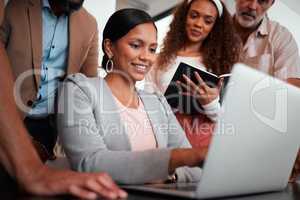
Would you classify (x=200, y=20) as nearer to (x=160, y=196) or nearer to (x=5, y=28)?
(x=5, y=28)

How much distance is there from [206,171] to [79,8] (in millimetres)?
1198

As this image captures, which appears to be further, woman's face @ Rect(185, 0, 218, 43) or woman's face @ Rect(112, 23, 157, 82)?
woman's face @ Rect(185, 0, 218, 43)

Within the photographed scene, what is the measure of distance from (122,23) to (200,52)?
0.47m

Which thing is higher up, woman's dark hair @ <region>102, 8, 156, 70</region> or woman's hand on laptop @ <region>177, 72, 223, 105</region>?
woman's dark hair @ <region>102, 8, 156, 70</region>

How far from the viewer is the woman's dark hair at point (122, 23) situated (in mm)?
1463

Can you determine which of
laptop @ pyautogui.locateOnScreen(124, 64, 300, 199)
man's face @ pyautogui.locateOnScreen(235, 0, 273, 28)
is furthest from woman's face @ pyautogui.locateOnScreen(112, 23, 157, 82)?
laptop @ pyautogui.locateOnScreen(124, 64, 300, 199)

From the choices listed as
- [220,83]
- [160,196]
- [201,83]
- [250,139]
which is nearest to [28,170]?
[160,196]

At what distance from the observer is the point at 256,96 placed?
708 millimetres

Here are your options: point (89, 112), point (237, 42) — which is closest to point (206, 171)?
point (89, 112)

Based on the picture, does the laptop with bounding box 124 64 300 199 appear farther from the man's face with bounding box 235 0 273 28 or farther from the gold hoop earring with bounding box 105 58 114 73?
the man's face with bounding box 235 0 273 28

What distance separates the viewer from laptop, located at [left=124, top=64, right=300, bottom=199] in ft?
2.10

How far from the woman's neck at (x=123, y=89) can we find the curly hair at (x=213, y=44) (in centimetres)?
36

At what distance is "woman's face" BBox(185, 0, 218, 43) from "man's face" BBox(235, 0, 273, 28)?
137 mm

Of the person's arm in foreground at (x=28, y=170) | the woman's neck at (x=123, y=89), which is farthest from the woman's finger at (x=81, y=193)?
the woman's neck at (x=123, y=89)
